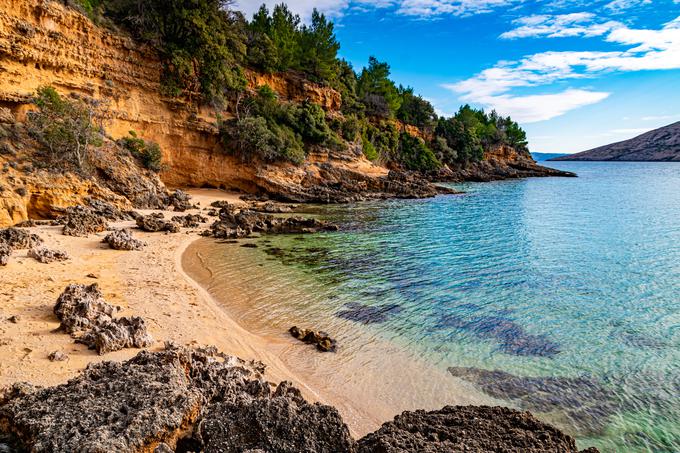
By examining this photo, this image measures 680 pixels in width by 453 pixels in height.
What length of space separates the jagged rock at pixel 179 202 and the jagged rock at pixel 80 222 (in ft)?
25.2

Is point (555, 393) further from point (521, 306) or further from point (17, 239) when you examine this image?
point (17, 239)

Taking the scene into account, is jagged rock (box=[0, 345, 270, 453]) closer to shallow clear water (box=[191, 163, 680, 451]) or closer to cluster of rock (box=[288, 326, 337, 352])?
cluster of rock (box=[288, 326, 337, 352])

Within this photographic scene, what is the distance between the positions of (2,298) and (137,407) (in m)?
7.06

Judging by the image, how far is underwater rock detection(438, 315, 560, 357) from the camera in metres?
8.51

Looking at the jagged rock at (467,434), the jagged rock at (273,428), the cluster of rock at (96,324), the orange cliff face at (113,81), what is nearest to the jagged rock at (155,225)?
the orange cliff face at (113,81)

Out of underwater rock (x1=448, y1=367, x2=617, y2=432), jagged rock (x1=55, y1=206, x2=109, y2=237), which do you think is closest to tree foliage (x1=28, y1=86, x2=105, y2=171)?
jagged rock (x1=55, y1=206, x2=109, y2=237)

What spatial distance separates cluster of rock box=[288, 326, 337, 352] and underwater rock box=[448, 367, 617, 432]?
270 centimetres

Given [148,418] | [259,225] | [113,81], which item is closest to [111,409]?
[148,418]

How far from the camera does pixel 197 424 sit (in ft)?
13.1

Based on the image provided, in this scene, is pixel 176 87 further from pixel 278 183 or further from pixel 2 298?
pixel 2 298

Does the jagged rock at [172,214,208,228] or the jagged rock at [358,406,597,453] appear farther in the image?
the jagged rock at [172,214,208,228]

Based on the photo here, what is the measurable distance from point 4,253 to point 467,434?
1320 cm

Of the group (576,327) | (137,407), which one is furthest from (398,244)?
(137,407)

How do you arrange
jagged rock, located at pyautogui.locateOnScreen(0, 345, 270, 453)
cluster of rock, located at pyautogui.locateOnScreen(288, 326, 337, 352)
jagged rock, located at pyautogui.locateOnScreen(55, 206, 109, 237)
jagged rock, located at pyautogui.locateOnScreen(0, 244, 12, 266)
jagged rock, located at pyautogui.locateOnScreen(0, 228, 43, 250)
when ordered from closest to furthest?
jagged rock, located at pyautogui.locateOnScreen(0, 345, 270, 453) < cluster of rock, located at pyautogui.locateOnScreen(288, 326, 337, 352) < jagged rock, located at pyautogui.locateOnScreen(0, 244, 12, 266) < jagged rock, located at pyautogui.locateOnScreen(0, 228, 43, 250) < jagged rock, located at pyautogui.locateOnScreen(55, 206, 109, 237)
